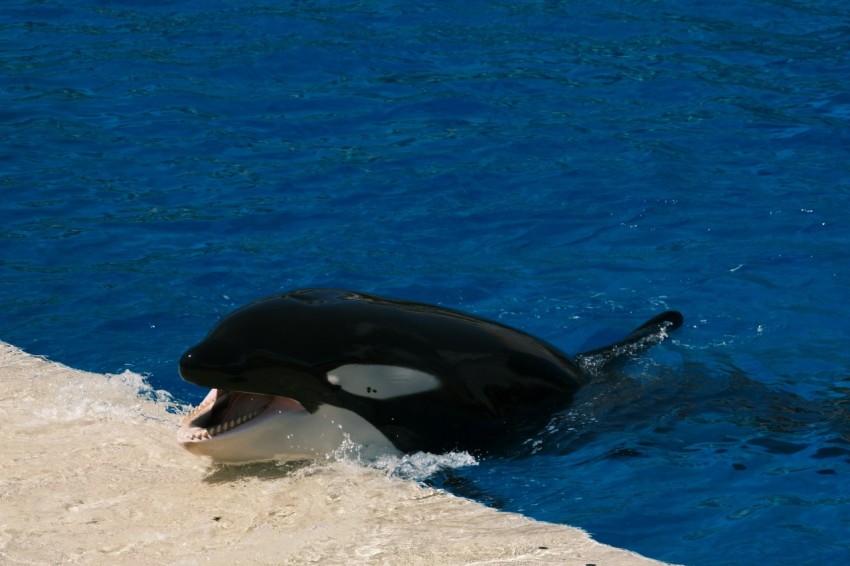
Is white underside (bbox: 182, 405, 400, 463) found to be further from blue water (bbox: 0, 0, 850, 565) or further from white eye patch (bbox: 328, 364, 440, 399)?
blue water (bbox: 0, 0, 850, 565)

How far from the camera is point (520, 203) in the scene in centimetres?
1013

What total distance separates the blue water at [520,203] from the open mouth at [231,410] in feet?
2.70

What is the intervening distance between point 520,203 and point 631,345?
3.24 metres

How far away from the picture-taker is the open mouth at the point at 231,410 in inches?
228

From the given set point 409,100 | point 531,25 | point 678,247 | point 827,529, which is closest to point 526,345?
point 827,529

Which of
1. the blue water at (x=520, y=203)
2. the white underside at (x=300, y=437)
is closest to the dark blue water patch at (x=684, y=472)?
the blue water at (x=520, y=203)

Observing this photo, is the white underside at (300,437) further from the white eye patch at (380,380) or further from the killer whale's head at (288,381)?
the white eye patch at (380,380)

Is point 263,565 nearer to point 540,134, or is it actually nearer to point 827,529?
point 827,529

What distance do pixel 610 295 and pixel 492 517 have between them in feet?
11.1

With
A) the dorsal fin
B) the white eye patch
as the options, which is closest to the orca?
the white eye patch

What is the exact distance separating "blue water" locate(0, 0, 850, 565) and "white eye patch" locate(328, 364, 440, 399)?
43 cm

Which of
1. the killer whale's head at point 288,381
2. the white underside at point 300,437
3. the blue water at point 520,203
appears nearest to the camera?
the killer whale's head at point 288,381

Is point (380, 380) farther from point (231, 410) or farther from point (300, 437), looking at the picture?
point (231, 410)

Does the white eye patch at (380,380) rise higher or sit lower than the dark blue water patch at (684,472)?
higher
